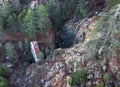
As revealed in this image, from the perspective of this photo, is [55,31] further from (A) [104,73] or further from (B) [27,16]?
(A) [104,73]

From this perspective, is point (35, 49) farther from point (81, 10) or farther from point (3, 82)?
point (81, 10)

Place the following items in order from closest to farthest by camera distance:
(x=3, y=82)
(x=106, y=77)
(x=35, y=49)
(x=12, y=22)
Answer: (x=106, y=77) → (x=3, y=82) → (x=35, y=49) → (x=12, y=22)

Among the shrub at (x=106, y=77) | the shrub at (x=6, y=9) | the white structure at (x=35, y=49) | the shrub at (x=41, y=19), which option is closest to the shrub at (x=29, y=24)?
the shrub at (x=41, y=19)

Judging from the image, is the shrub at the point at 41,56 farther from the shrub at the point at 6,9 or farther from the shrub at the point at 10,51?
the shrub at the point at 6,9

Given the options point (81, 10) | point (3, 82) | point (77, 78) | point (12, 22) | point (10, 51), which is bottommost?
point (3, 82)

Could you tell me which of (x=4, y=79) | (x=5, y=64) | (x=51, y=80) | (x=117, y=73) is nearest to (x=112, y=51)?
(x=117, y=73)

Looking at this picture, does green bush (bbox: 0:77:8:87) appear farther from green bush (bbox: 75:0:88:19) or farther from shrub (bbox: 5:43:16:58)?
green bush (bbox: 75:0:88:19)

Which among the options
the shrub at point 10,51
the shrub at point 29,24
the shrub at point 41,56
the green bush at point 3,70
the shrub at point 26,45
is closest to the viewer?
the green bush at point 3,70

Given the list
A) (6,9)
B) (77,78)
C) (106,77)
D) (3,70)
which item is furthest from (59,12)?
(106,77)
